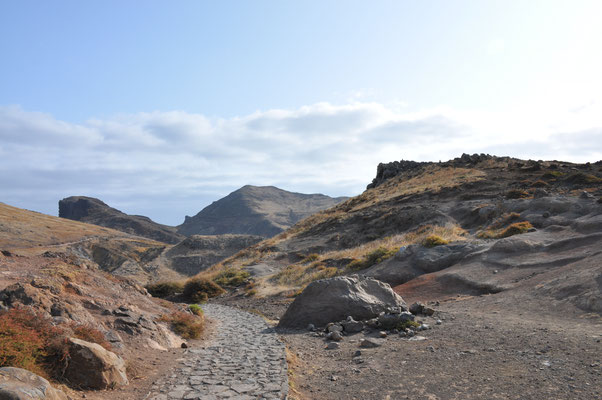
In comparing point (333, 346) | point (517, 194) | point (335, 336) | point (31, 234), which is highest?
point (517, 194)

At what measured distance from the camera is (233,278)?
35156mm

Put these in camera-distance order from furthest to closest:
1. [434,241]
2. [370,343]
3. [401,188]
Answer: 1. [401,188]
2. [434,241]
3. [370,343]

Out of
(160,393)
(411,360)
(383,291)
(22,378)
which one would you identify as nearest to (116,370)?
(160,393)

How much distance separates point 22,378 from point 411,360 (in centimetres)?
757

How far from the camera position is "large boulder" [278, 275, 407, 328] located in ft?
Result: 46.5

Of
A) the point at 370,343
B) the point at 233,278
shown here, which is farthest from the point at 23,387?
the point at 233,278

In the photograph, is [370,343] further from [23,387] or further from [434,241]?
[434,241]

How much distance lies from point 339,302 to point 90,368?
9.26 metres

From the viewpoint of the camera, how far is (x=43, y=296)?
8.75 m

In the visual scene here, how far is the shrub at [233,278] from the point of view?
34.5 meters

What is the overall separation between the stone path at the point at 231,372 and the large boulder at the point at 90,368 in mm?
726

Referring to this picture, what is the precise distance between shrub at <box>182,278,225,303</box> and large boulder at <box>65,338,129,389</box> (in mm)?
22900

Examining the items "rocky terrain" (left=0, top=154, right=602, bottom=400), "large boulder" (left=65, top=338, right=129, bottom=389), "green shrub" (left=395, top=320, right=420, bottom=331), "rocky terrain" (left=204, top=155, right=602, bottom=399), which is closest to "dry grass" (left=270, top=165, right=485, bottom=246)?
"rocky terrain" (left=204, top=155, right=602, bottom=399)

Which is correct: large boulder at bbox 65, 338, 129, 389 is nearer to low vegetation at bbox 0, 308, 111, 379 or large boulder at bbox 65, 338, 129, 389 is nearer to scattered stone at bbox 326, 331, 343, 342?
low vegetation at bbox 0, 308, 111, 379
